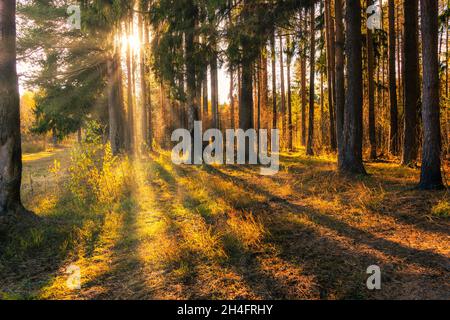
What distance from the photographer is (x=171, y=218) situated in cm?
657

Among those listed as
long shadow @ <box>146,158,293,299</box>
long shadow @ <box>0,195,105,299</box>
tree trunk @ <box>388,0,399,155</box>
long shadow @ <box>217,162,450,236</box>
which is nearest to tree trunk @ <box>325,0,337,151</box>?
tree trunk @ <box>388,0,399,155</box>

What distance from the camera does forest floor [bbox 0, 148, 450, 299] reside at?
3.54 meters

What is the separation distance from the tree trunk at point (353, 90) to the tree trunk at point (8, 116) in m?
7.77

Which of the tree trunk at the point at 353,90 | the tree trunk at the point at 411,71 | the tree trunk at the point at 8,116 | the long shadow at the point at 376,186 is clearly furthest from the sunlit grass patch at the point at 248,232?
the tree trunk at the point at 411,71

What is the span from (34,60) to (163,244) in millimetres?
18067

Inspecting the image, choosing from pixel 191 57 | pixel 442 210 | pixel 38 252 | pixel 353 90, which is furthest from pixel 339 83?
pixel 38 252

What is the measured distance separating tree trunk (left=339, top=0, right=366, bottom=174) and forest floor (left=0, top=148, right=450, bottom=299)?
1301mm

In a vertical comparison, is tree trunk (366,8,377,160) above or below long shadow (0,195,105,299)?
above

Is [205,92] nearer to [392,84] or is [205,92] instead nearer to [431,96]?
[392,84]

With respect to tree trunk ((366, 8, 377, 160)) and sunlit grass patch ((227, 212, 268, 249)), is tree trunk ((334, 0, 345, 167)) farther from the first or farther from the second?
sunlit grass patch ((227, 212, 268, 249))

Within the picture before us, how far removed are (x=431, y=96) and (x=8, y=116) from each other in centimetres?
783

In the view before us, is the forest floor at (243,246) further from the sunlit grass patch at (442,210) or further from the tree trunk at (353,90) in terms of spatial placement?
the tree trunk at (353,90)
